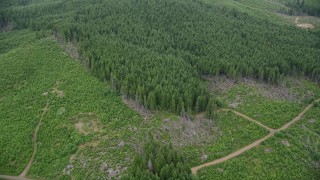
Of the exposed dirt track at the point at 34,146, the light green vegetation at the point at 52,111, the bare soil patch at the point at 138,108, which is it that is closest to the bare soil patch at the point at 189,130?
the bare soil patch at the point at 138,108

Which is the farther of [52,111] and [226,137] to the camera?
[52,111]

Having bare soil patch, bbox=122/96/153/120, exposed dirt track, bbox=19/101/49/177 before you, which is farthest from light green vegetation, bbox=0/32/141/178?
bare soil patch, bbox=122/96/153/120

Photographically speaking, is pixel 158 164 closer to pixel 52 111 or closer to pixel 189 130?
pixel 189 130

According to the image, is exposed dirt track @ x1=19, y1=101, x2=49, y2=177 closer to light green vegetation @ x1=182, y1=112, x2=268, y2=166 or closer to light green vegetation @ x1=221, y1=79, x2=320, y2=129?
light green vegetation @ x1=182, y1=112, x2=268, y2=166

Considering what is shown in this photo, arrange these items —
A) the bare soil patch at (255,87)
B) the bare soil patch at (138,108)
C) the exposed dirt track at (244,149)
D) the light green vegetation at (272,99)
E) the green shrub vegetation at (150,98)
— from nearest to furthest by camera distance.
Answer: the exposed dirt track at (244,149) < the green shrub vegetation at (150,98) < the bare soil patch at (138,108) < the light green vegetation at (272,99) < the bare soil patch at (255,87)

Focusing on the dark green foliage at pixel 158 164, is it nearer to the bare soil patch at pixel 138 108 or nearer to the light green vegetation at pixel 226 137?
the light green vegetation at pixel 226 137

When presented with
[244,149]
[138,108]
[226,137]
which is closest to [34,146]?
[138,108]
